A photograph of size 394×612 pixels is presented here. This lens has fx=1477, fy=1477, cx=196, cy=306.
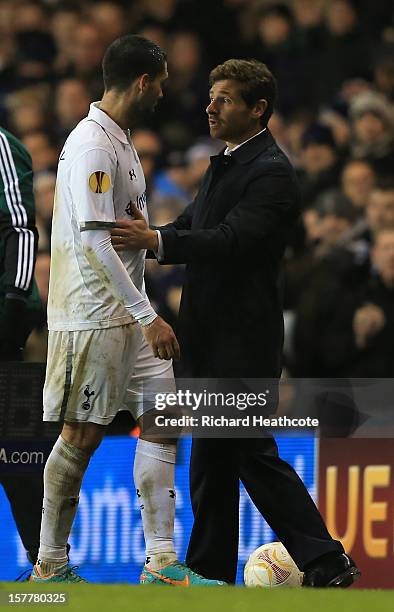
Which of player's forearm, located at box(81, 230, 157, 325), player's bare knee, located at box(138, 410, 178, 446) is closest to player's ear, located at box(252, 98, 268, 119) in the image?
player's forearm, located at box(81, 230, 157, 325)

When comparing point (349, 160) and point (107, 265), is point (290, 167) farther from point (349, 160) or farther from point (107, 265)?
point (349, 160)

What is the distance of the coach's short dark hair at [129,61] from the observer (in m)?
4.88

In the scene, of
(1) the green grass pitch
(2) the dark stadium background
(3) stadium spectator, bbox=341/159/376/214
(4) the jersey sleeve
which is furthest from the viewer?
(3) stadium spectator, bbox=341/159/376/214

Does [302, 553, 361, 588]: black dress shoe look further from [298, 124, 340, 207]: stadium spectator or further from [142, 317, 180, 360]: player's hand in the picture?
[298, 124, 340, 207]: stadium spectator

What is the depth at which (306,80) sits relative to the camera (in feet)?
32.8

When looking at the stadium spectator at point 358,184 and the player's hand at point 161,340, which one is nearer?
the player's hand at point 161,340

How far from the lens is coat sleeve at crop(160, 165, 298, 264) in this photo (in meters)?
4.88

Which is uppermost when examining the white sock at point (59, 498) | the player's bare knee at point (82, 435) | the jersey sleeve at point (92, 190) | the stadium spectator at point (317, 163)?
the stadium spectator at point (317, 163)

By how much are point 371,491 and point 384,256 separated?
2.61 meters

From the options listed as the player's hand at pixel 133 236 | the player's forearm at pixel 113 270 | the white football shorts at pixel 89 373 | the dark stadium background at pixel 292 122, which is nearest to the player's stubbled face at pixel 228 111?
the player's hand at pixel 133 236

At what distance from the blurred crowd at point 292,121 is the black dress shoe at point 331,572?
8.97 ft

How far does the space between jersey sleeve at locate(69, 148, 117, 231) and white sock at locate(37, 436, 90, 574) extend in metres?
0.74

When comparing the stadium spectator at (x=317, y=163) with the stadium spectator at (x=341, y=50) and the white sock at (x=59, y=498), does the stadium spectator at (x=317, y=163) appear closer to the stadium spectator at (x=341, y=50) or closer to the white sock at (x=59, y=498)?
the stadium spectator at (x=341, y=50)

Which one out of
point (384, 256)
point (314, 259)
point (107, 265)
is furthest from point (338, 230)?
point (107, 265)
